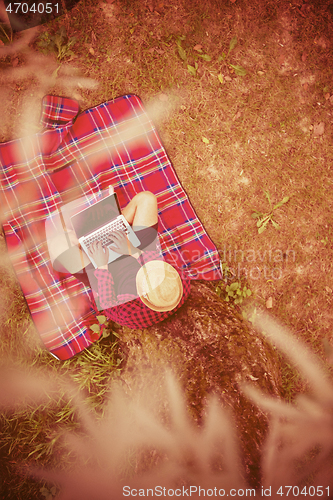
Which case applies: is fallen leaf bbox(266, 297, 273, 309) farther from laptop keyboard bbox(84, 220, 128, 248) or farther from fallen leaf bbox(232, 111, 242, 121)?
fallen leaf bbox(232, 111, 242, 121)

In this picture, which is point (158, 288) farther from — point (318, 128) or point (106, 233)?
point (318, 128)

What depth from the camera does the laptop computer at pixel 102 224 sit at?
8.46ft

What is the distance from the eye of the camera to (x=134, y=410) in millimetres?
2490

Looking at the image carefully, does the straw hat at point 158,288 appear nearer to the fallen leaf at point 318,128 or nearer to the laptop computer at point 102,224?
the laptop computer at point 102,224

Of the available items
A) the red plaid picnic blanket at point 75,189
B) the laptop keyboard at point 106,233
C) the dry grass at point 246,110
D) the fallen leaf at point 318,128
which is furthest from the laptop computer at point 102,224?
the fallen leaf at point 318,128

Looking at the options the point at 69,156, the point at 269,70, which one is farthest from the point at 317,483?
the point at 269,70

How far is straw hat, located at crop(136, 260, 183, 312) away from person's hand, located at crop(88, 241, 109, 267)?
464mm

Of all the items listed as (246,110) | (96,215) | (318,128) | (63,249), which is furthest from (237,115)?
(63,249)

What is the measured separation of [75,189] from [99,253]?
809 millimetres

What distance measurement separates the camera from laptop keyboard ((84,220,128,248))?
2.58 meters

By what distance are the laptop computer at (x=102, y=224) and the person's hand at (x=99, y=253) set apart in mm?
28

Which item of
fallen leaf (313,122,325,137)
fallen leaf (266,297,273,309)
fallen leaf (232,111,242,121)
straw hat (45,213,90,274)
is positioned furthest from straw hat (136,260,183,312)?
fallen leaf (313,122,325,137)

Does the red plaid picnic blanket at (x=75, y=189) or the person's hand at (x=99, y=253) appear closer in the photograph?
the person's hand at (x=99, y=253)

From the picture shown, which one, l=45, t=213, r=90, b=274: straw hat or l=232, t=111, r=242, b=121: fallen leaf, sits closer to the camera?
l=45, t=213, r=90, b=274: straw hat
